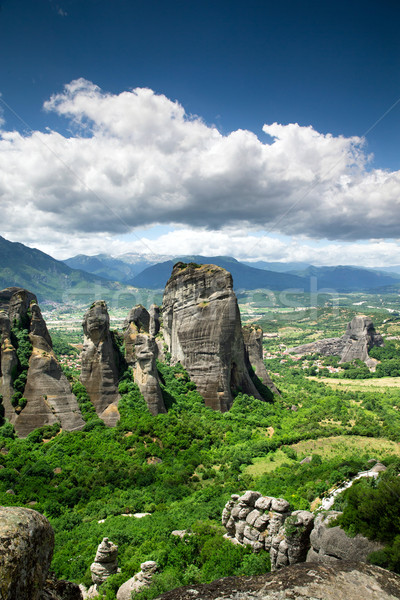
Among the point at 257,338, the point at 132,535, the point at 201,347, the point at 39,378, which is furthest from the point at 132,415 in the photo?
the point at 257,338

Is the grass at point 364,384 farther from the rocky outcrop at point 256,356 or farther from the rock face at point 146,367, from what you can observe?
the rock face at point 146,367

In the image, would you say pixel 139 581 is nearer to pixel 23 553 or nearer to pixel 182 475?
pixel 23 553

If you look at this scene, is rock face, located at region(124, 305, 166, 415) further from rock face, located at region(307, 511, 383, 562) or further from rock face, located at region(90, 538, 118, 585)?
rock face, located at region(307, 511, 383, 562)

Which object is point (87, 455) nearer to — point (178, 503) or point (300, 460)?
point (178, 503)

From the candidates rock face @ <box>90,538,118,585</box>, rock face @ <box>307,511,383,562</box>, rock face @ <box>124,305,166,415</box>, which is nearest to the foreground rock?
rock face @ <box>307,511,383,562</box>

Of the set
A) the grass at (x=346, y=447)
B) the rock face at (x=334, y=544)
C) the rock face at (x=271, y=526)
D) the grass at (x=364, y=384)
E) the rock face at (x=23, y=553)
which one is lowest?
the grass at (x=364, y=384)

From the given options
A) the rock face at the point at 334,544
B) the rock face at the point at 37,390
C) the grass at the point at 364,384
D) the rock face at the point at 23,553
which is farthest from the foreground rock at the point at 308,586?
the grass at the point at 364,384
